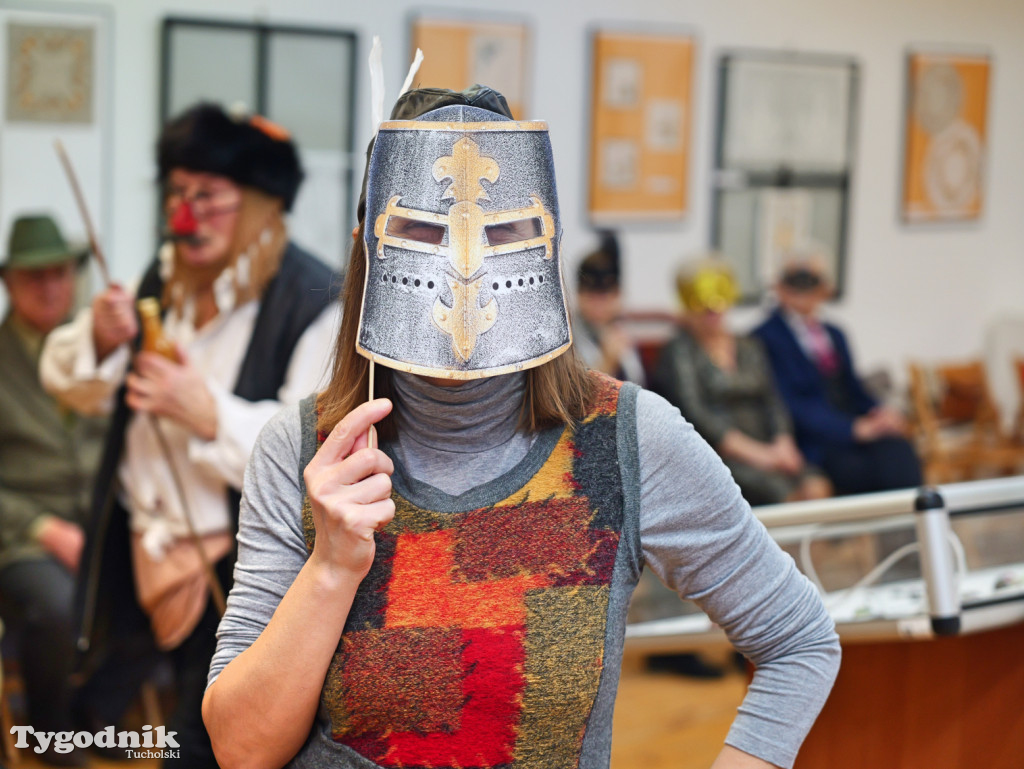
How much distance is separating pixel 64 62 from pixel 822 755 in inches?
130

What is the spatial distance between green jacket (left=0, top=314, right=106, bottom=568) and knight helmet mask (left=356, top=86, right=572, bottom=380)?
2.49 metres

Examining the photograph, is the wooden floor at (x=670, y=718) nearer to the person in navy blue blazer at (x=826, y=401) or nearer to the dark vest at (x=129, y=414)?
the person in navy blue blazer at (x=826, y=401)

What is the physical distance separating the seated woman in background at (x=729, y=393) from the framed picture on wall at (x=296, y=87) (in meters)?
1.36

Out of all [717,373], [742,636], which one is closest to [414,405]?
[742,636]

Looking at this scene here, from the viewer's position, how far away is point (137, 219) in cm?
411

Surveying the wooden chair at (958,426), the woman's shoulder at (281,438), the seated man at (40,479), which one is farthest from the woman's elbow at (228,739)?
the wooden chair at (958,426)

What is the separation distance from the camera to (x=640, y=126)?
512 centimetres

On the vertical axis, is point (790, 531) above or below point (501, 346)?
below

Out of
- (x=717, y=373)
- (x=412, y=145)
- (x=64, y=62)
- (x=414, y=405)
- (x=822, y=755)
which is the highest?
(x=64, y=62)

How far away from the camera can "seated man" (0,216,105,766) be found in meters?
3.19

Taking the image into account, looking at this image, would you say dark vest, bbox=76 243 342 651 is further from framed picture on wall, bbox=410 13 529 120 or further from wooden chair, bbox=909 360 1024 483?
wooden chair, bbox=909 360 1024 483

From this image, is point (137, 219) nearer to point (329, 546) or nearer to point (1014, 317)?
point (329, 546)

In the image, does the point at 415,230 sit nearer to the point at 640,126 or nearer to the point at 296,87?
the point at 296,87

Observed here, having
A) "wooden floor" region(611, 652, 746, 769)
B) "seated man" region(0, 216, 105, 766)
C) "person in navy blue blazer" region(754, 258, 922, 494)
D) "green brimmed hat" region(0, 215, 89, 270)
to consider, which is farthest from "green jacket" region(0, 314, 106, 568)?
"person in navy blue blazer" region(754, 258, 922, 494)
